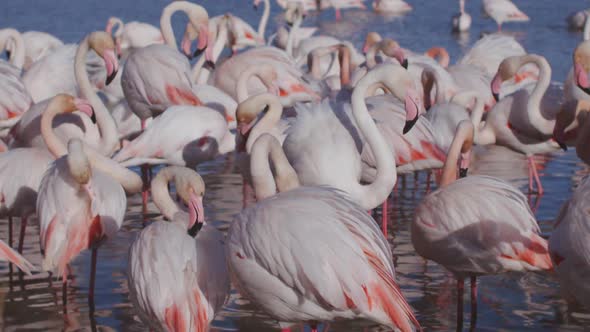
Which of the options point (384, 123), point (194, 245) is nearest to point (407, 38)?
point (384, 123)

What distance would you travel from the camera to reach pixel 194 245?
417 centimetres

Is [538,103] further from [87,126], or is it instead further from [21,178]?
[21,178]

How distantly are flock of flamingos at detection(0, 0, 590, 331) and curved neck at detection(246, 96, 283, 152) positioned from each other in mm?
12

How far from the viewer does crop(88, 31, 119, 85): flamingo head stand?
22.2ft

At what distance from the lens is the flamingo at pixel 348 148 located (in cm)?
531

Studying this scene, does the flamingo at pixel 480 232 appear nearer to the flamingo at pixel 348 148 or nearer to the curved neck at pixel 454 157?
the flamingo at pixel 348 148

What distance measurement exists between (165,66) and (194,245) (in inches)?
146

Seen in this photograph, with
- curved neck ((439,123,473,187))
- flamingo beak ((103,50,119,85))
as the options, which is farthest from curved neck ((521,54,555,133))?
flamingo beak ((103,50,119,85))

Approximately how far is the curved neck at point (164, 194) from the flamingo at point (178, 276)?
13.9 inches

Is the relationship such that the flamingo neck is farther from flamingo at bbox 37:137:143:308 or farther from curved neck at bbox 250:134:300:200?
flamingo at bbox 37:137:143:308

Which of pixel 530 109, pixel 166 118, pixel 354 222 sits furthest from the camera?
pixel 530 109

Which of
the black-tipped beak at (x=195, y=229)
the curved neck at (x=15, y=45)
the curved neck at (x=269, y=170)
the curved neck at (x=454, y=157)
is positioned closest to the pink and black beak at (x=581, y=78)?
the curved neck at (x=454, y=157)

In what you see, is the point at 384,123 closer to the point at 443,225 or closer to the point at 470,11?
the point at 443,225

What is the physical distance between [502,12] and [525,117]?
1241cm
